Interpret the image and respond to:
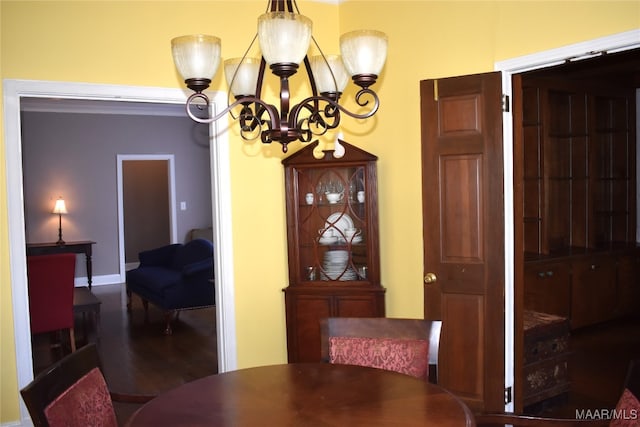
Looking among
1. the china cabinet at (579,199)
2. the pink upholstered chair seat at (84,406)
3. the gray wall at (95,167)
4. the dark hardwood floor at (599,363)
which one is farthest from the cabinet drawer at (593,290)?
the gray wall at (95,167)

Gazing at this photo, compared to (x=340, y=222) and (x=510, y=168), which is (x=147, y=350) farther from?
(x=510, y=168)

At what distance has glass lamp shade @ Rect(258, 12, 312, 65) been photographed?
1.82 meters

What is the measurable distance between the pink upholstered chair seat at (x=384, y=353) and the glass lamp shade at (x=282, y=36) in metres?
1.28

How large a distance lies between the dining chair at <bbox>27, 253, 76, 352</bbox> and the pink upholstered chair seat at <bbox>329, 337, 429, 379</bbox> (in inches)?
126

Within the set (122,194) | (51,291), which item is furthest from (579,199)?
(122,194)

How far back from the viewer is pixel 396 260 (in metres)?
3.96

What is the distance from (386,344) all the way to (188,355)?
9.88ft

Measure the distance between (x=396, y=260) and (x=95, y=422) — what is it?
7.74 ft

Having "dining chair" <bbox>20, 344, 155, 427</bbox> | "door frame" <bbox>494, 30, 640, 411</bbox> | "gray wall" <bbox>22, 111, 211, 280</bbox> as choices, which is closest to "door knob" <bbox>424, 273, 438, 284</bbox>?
"door frame" <bbox>494, 30, 640, 411</bbox>

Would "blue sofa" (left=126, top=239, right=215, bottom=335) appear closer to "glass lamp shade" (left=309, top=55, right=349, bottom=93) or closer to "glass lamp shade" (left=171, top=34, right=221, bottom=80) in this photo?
"glass lamp shade" (left=309, top=55, right=349, bottom=93)

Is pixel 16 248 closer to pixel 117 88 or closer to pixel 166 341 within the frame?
pixel 117 88

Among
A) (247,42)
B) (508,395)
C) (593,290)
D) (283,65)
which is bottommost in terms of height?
(508,395)

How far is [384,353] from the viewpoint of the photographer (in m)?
2.53

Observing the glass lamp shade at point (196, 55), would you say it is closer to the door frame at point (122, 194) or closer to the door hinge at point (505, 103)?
the door hinge at point (505, 103)
